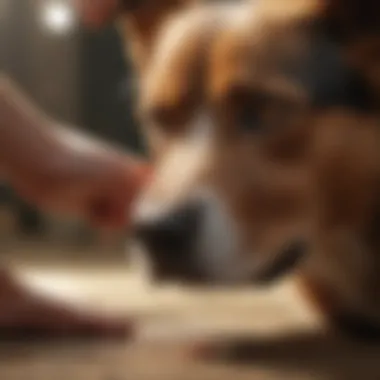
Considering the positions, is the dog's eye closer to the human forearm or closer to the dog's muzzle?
the dog's muzzle

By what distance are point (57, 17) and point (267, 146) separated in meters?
0.43

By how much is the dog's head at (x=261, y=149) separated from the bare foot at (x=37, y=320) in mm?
110

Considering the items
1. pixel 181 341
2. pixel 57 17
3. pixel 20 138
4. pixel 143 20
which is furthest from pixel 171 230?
pixel 57 17

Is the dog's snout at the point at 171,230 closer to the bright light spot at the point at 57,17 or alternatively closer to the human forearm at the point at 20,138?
the human forearm at the point at 20,138

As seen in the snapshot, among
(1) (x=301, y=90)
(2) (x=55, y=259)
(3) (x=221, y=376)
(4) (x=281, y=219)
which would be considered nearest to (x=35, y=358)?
(3) (x=221, y=376)

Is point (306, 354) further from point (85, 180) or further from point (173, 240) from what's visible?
point (85, 180)

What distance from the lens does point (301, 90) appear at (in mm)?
1074

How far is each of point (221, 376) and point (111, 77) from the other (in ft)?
1.90

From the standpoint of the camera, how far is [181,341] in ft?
3.56

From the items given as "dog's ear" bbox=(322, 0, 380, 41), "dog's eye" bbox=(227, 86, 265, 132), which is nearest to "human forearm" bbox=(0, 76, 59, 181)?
"dog's eye" bbox=(227, 86, 265, 132)

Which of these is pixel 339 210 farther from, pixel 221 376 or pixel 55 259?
pixel 55 259

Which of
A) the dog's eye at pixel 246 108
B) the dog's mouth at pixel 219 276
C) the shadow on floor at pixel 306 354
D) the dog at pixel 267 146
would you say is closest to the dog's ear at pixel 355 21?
the dog at pixel 267 146

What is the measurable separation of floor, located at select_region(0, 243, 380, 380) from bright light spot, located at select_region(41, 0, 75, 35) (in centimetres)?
34

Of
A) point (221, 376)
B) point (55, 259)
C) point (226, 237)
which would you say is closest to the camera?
point (221, 376)
